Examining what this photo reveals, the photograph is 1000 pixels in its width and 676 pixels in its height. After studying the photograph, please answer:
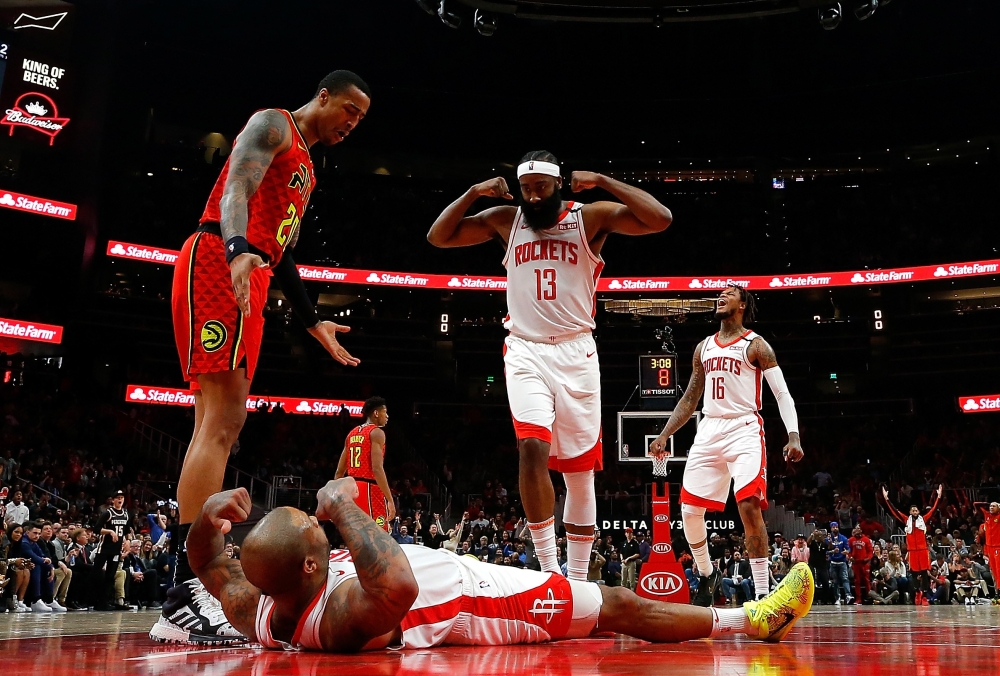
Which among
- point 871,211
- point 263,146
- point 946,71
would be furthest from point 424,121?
point 263,146

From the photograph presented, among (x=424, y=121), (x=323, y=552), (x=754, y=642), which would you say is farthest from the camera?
(x=424, y=121)

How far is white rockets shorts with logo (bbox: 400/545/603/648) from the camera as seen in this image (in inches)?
115

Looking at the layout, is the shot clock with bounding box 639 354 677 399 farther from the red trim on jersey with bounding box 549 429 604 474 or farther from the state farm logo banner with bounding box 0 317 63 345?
the state farm logo banner with bounding box 0 317 63 345

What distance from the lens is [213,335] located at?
338 centimetres

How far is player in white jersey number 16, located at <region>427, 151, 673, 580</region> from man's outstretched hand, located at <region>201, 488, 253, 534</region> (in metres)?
1.79

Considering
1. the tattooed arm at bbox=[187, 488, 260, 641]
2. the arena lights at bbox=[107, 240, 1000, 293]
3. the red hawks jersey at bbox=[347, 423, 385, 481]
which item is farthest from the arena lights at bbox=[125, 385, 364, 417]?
the tattooed arm at bbox=[187, 488, 260, 641]

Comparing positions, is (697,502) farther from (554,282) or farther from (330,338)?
(330,338)

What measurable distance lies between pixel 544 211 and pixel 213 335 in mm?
2009

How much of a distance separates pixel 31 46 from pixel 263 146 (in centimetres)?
2274

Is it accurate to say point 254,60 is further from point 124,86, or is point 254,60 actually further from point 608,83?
point 608,83

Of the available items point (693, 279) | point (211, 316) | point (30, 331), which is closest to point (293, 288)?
point (211, 316)

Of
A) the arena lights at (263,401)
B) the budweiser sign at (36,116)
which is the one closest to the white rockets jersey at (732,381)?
the arena lights at (263,401)

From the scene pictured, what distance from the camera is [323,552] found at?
108 inches

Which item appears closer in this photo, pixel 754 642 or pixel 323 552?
pixel 323 552
